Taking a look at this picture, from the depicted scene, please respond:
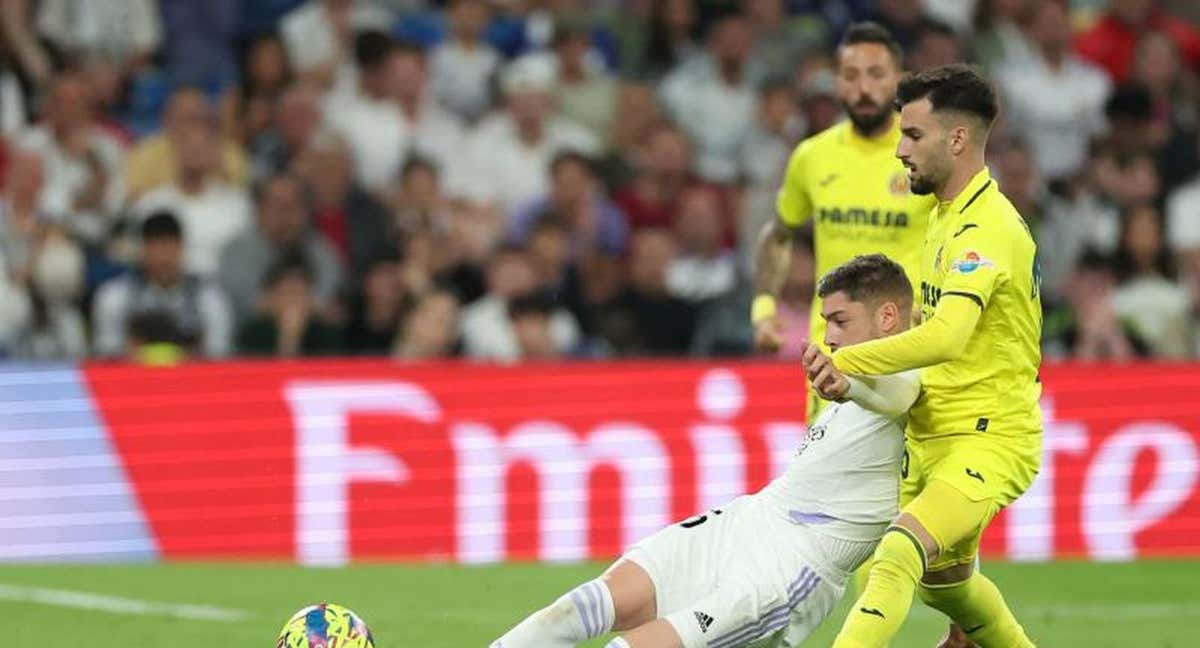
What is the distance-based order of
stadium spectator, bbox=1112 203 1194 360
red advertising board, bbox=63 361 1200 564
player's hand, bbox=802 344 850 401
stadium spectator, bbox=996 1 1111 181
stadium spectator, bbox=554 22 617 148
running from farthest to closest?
stadium spectator, bbox=996 1 1111 181 → stadium spectator, bbox=554 22 617 148 → stadium spectator, bbox=1112 203 1194 360 → red advertising board, bbox=63 361 1200 564 → player's hand, bbox=802 344 850 401

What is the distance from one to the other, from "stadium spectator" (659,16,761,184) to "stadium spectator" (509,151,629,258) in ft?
3.94

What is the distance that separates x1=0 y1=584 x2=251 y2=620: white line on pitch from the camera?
1059cm

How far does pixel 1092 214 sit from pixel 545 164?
3852mm

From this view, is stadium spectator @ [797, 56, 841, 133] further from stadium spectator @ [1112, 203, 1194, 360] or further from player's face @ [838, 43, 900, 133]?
player's face @ [838, 43, 900, 133]

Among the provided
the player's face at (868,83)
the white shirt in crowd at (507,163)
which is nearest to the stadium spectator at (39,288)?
the white shirt in crowd at (507,163)

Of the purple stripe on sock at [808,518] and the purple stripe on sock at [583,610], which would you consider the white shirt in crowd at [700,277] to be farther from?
the purple stripe on sock at [583,610]

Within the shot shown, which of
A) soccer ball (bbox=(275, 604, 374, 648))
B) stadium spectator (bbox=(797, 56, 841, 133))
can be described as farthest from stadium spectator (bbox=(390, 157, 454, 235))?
soccer ball (bbox=(275, 604, 374, 648))

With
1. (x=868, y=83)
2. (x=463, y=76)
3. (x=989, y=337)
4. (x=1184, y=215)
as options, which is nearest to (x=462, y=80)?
(x=463, y=76)

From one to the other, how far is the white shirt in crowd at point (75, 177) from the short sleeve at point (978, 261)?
8.61 m

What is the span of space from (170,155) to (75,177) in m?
0.64

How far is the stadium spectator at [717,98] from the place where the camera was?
54.4 ft

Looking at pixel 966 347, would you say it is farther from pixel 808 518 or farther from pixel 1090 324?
pixel 1090 324

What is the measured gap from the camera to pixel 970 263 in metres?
7.45

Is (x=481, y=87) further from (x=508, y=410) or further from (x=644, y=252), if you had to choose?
(x=508, y=410)
